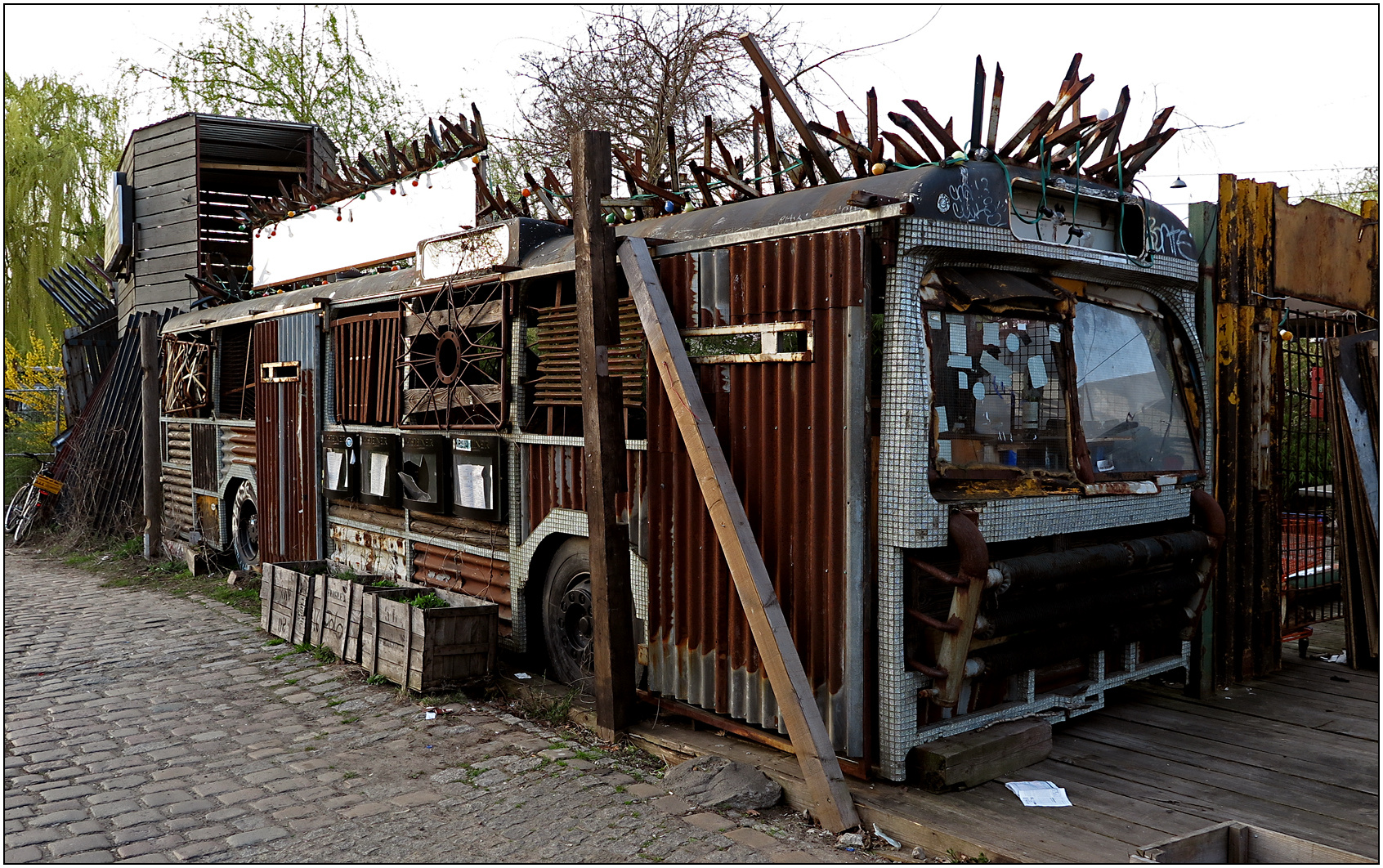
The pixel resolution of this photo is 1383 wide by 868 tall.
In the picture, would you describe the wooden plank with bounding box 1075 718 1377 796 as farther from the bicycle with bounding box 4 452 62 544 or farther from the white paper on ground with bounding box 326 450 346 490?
the bicycle with bounding box 4 452 62 544

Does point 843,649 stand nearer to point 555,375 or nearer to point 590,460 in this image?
point 590,460

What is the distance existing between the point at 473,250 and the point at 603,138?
2121 mm

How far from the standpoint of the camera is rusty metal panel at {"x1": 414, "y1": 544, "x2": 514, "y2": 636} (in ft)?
24.2

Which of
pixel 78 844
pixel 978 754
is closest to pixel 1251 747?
pixel 978 754

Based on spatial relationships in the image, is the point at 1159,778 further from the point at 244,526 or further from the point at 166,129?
the point at 166,129

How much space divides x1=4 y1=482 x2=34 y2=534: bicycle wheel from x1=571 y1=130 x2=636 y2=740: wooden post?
13.6m

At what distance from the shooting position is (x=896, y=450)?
466 centimetres

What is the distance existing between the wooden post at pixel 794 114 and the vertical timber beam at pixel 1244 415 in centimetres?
251

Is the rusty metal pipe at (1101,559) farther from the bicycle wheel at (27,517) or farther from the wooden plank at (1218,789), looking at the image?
the bicycle wheel at (27,517)

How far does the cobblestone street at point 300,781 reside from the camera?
14.3 ft

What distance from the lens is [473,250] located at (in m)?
7.61

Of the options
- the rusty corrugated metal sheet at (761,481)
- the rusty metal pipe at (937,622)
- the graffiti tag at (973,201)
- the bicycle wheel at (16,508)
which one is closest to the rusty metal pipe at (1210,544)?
the rusty metal pipe at (937,622)

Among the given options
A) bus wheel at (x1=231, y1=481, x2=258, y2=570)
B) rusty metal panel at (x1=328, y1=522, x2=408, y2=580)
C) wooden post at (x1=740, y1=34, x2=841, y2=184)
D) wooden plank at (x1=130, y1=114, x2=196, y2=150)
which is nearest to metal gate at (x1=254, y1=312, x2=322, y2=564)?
rusty metal panel at (x1=328, y1=522, x2=408, y2=580)

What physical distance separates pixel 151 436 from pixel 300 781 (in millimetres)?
9382
